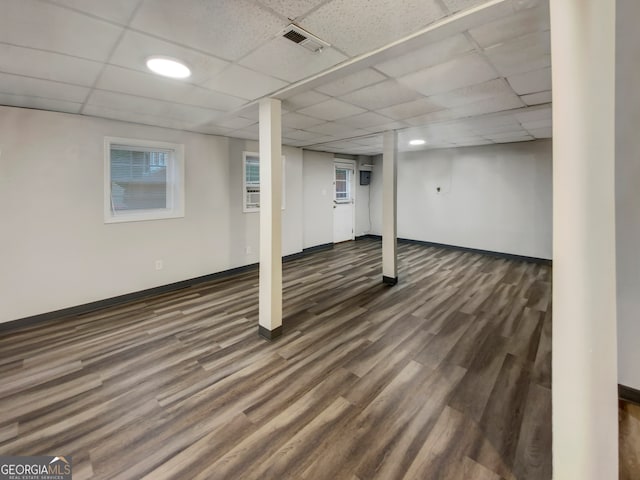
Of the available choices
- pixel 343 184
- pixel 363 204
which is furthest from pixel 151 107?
pixel 363 204

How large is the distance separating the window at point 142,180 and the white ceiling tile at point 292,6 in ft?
10.8

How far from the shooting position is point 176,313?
11.6 ft

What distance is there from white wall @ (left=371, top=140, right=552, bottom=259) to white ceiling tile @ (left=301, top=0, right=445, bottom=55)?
18.0ft

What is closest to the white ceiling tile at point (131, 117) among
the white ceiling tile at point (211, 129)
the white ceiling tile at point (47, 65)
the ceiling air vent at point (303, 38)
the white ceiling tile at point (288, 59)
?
the white ceiling tile at point (211, 129)

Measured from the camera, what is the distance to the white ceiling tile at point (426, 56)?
1817 mm

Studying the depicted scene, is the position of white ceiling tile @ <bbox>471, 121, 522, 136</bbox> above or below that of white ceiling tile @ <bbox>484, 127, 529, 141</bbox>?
below

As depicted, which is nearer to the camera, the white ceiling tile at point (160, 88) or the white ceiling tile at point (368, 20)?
the white ceiling tile at point (368, 20)

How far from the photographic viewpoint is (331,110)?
3.24 meters

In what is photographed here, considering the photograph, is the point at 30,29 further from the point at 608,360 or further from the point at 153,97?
the point at 608,360

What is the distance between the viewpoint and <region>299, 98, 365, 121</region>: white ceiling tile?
3012 mm

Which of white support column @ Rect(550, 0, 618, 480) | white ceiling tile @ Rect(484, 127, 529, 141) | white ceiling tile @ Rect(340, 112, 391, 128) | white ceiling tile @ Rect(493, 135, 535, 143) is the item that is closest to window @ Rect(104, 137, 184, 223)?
white ceiling tile @ Rect(340, 112, 391, 128)

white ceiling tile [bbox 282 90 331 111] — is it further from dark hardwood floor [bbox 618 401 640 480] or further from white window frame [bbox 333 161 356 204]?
white window frame [bbox 333 161 356 204]

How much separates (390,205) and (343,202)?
132 inches

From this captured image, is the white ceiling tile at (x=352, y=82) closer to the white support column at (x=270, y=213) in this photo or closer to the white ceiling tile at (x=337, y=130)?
the white support column at (x=270, y=213)
